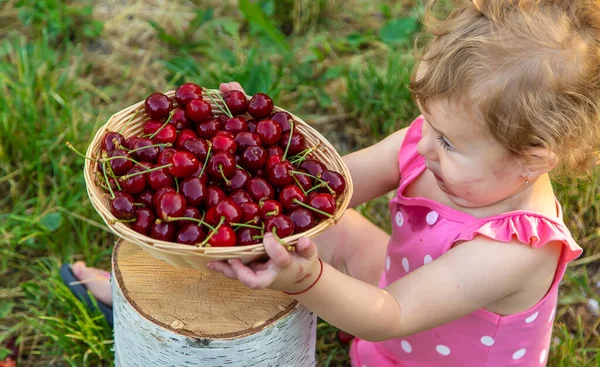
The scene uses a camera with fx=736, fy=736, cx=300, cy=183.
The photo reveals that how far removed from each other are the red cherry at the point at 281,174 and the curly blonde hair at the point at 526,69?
12.5 inches

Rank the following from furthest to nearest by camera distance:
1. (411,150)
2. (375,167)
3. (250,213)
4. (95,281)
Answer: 1. (95,281)
2. (375,167)
3. (411,150)
4. (250,213)

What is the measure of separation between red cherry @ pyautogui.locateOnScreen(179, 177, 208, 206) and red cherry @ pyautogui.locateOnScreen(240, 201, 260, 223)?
10 centimetres

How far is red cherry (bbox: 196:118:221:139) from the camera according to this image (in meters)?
1.64

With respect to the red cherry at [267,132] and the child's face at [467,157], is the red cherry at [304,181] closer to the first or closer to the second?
the red cherry at [267,132]

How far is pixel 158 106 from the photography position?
5.54ft

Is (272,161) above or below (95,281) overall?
above

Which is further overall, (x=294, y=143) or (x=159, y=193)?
(x=294, y=143)

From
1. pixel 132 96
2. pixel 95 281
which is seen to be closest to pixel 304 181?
pixel 95 281

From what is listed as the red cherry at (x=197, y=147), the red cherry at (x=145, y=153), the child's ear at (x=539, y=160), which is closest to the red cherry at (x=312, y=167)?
the red cherry at (x=197, y=147)

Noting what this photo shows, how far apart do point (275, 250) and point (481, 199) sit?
1.70 ft

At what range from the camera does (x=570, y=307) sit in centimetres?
240

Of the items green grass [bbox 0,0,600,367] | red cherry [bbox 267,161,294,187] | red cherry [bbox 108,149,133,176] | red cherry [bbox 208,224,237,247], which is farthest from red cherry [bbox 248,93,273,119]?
green grass [bbox 0,0,600,367]

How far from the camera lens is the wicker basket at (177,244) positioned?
4.33 ft

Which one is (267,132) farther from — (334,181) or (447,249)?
(447,249)
